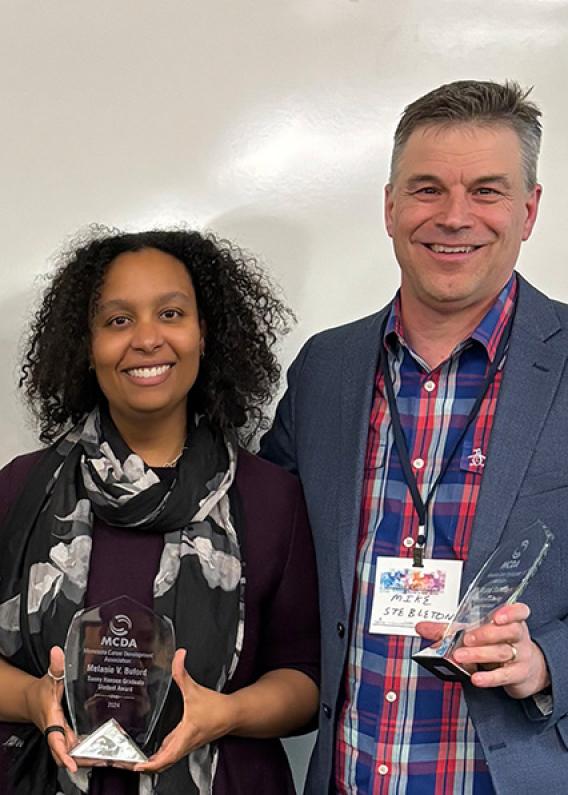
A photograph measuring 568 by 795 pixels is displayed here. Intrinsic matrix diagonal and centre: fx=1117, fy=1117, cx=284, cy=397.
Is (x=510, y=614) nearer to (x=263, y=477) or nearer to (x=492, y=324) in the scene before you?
(x=492, y=324)

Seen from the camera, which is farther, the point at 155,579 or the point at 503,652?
the point at 155,579

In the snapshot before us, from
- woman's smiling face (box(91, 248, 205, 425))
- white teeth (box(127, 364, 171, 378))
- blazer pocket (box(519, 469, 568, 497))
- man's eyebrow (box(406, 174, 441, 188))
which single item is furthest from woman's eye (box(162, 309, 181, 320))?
blazer pocket (box(519, 469, 568, 497))

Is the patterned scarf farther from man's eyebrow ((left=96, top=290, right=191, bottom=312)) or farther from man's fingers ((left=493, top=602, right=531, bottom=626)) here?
man's fingers ((left=493, top=602, right=531, bottom=626))

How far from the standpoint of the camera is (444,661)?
1.48m

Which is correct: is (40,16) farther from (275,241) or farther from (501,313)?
(501,313)

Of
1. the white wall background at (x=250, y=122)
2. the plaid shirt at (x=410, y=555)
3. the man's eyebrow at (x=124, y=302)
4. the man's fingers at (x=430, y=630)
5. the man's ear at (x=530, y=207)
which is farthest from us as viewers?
the white wall background at (x=250, y=122)

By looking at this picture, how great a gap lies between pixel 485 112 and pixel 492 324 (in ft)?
1.12

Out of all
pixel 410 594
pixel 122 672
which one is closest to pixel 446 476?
pixel 410 594

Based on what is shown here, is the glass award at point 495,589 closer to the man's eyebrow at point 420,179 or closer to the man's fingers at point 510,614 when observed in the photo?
the man's fingers at point 510,614

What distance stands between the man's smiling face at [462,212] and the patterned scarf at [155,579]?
0.51 meters

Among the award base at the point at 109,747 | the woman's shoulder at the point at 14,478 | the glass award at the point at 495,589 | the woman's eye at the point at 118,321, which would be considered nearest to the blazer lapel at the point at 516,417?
the glass award at the point at 495,589

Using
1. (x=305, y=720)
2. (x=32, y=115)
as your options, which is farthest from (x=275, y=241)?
(x=305, y=720)

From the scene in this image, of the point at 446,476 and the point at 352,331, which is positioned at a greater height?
the point at 352,331

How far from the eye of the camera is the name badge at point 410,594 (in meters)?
1.68
